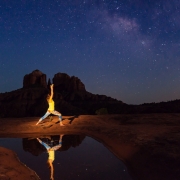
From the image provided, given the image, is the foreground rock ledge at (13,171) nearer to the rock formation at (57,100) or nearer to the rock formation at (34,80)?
the rock formation at (57,100)

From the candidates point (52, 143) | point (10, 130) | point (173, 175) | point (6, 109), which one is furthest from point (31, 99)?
point (173, 175)

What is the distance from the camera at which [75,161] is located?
870 centimetres

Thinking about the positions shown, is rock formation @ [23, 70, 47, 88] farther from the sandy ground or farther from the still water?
the still water

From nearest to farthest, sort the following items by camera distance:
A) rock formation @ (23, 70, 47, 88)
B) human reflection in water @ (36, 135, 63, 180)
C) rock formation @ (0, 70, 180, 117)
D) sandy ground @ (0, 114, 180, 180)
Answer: sandy ground @ (0, 114, 180, 180) → human reflection in water @ (36, 135, 63, 180) → rock formation @ (0, 70, 180, 117) → rock formation @ (23, 70, 47, 88)

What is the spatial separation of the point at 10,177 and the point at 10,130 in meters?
12.0

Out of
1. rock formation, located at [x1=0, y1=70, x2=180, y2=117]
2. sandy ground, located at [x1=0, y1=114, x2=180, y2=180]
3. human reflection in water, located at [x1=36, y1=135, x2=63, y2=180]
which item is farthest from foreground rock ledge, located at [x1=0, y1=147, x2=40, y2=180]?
rock formation, located at [x1=0, y1=70, x2=180, y2=117]


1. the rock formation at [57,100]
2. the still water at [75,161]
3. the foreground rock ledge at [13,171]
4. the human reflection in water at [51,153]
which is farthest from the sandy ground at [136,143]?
the rock formation at [57,100]

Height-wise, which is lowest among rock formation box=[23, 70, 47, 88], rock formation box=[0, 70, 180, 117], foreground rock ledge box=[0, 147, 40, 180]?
foreground rock ledge box=[0, 147, 40, 180]

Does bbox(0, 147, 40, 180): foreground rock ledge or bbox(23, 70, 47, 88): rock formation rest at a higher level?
bbox(23, 70, 47, 88): rock formation

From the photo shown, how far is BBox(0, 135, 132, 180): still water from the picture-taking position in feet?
22.9

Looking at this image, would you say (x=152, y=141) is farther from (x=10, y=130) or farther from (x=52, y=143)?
(x=10, y=130)

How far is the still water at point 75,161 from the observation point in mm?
6970

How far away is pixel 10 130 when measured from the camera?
17203 millimetres

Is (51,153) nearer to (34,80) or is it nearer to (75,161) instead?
(75,161)
